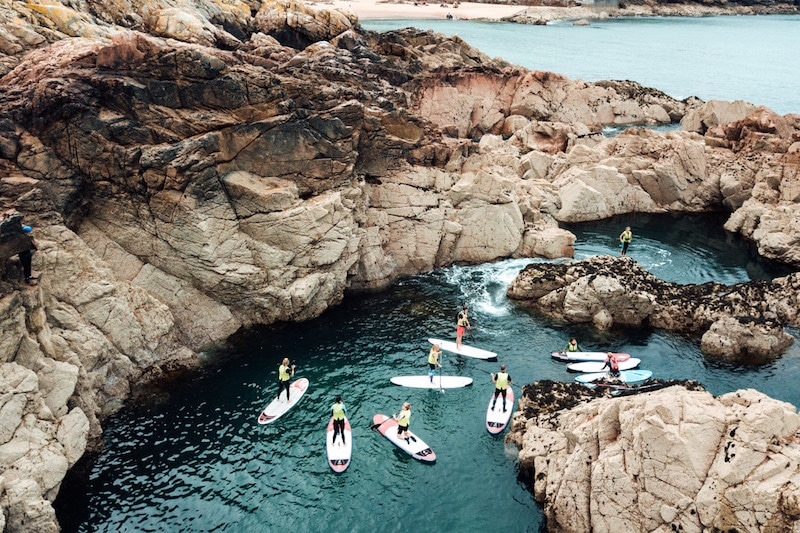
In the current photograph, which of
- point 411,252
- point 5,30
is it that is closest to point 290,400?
point 411,252

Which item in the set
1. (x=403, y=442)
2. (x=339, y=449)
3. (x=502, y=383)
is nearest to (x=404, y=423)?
(x=403, y=442)

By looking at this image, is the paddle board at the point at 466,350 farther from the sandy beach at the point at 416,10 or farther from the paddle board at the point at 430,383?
the sandy beach at the point at 416,10

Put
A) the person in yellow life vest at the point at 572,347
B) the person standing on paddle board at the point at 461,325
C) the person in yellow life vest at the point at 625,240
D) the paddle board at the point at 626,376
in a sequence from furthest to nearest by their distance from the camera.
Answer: the person in yellow life vest at the point at 625,240, the person standing on paddle board at the point at 461,325, the person in yellow life vest at the point at 572,347, the paddle board at the point at 626,376

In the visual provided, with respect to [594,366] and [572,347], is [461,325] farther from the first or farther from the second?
[594,366]

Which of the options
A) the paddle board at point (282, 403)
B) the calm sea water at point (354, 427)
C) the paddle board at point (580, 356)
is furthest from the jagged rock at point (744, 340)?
the paddle board at point (282, 403)

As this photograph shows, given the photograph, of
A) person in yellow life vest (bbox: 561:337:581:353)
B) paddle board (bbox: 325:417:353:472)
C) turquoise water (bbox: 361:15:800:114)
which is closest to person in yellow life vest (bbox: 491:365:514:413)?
person in yellow life vest (bbox: 561:337:581:353)
